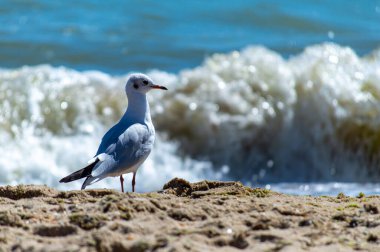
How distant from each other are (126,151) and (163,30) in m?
10.9

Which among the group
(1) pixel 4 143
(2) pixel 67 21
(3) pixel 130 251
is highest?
(2) pixel 67 21

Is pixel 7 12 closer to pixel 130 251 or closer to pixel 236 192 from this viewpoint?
pixel 236 192

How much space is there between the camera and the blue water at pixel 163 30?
14.5m

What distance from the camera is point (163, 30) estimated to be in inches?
639

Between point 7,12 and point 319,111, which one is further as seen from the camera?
point 7,12

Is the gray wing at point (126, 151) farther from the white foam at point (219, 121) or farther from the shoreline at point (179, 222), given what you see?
the white foam at point (219, 121)

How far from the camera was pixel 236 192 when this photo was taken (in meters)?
4.91

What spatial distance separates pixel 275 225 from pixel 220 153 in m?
6.29

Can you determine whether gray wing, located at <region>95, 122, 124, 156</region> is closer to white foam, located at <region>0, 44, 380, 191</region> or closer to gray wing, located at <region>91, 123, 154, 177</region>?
gray wing, located at <region>91, 123, 154, 177</region>

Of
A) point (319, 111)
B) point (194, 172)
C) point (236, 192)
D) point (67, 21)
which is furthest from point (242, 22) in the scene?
point (236, 192)

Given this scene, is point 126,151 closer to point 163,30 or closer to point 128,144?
point 128,144

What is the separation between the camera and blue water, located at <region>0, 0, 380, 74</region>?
1454cm

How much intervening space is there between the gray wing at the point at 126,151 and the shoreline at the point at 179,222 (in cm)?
43

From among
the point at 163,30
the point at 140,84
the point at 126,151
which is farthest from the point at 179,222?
the point at 163,30
